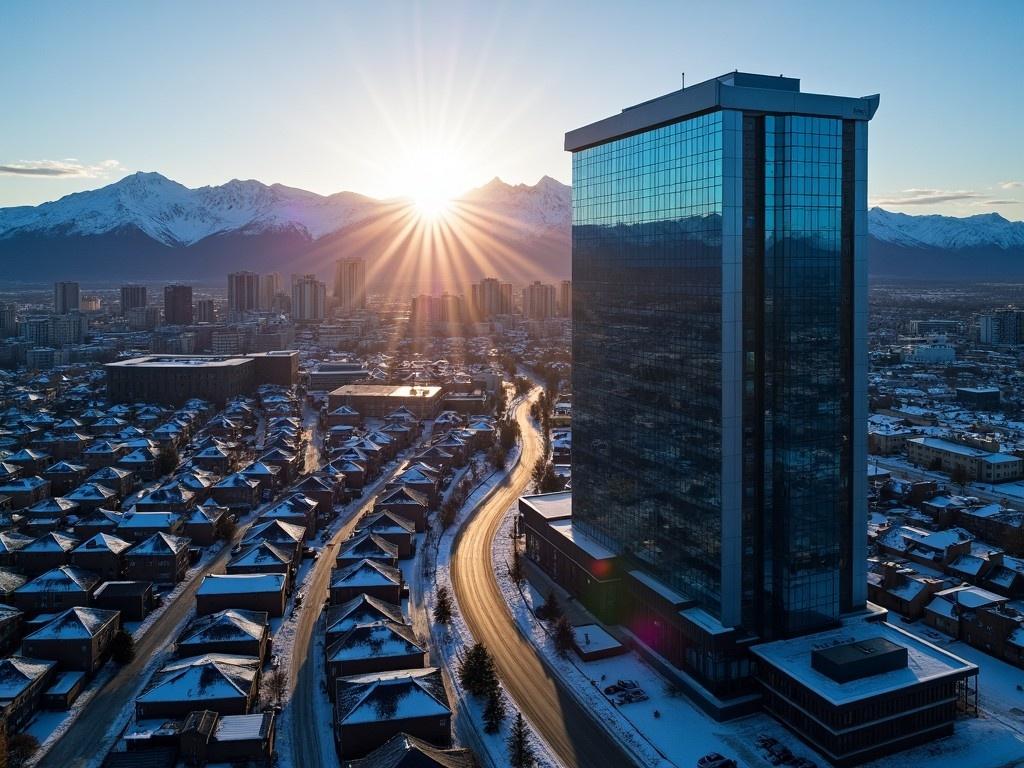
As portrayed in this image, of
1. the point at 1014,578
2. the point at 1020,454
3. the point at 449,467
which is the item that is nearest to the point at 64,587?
the point at 449,467

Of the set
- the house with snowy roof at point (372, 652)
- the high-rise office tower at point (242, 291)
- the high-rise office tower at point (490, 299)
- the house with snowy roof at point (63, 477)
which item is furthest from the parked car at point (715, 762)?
the high-rise office tower at point (242, 291)

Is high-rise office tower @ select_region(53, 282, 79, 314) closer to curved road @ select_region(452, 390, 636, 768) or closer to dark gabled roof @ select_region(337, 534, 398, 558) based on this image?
curved road @ select_region(452, 390, 636, 768)

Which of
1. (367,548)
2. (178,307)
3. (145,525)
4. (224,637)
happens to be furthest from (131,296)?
(224,637)

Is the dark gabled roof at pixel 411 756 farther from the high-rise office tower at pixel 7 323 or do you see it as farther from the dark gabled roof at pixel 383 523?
the high-rise office tower at pixel 7 323

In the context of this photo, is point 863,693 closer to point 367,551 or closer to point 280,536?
point 367,551

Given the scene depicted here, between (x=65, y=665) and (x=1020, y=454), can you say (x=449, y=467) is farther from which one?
(x=1020, y=454)
